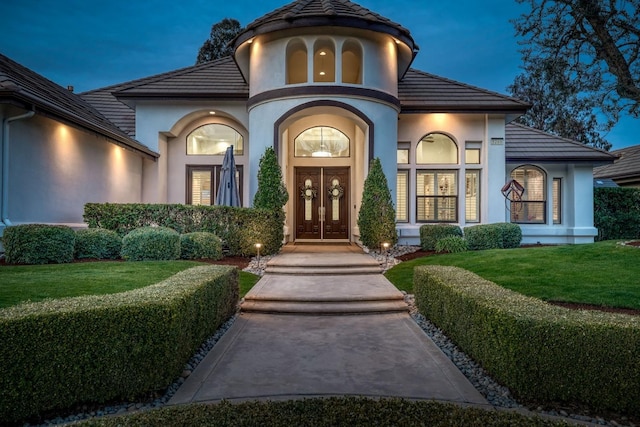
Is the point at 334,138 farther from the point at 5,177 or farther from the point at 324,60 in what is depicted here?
the point at 5,177

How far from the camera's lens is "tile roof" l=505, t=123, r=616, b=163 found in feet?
54.6

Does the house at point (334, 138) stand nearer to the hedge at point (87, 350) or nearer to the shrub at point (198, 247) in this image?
the shrub at point (198, 247)

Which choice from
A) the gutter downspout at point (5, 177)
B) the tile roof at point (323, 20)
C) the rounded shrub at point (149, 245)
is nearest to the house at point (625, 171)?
the tile roof at point (323, 20)

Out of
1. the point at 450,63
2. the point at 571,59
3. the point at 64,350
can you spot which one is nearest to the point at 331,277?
the point at 64,350

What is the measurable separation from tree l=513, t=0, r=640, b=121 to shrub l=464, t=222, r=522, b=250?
460cm

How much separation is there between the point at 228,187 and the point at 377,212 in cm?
457

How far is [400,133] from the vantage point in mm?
15914

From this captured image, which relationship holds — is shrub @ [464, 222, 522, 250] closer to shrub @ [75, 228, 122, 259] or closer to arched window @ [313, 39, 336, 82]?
arched window @ [313, 39, 336, 82]

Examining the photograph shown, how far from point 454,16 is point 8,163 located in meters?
152

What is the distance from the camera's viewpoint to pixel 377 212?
12.8m

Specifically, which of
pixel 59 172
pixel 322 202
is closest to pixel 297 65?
pixel 322 202

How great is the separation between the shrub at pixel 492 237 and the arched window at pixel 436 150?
10.7 feet

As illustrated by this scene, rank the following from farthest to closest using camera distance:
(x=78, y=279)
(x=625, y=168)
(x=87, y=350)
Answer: (x=625, y=168), (x=78, y=279), (x=87, y=350)

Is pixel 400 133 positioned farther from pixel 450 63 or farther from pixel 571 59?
pixel 450 63
